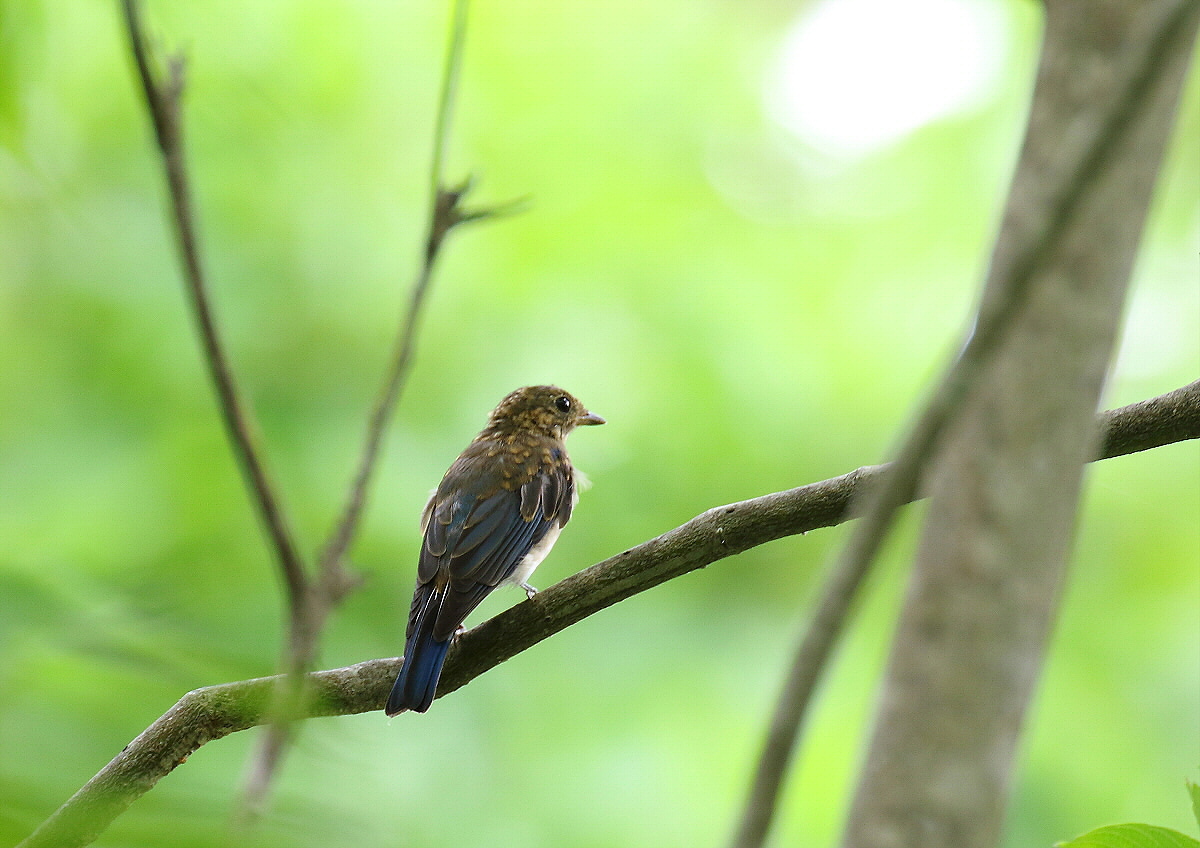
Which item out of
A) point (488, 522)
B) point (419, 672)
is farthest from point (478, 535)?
point (419, 672)

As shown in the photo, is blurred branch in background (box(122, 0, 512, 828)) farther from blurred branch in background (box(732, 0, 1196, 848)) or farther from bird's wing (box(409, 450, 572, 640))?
blurred branch in background (box(732, 0, 1196, 848))

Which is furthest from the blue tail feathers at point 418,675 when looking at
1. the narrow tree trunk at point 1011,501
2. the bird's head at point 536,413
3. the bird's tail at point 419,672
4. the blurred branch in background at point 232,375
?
the bird's head at point 536,413

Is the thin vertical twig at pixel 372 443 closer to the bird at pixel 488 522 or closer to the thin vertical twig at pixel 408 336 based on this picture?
the thin vertical twig at pixel 408 336

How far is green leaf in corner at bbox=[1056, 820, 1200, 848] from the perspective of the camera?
122 centimetres

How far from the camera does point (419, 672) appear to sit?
249 centimetres

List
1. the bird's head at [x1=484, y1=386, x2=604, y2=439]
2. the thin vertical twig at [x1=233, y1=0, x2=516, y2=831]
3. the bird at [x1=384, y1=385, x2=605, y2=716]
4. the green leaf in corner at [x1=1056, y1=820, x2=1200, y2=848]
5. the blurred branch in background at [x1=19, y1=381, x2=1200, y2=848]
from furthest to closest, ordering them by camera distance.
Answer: the bird's head at [x1=484, y1=386, x2=604, y2=439], the bird at [x1=384, y1=385, x2=605, y2=716], the thin vertical twig at [x1=233, y1=0, x2=516, y2=831], the blurred branch in background at [x1=19, y1=381, x2=1200, y2=848], the green leaf in corner at [x1=1056, y1=820, x2=1200, y2=848]

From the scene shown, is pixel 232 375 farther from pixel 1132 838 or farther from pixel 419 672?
pixel 1132 838

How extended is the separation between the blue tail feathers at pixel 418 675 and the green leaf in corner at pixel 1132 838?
57.9 inches

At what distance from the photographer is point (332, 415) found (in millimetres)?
6289

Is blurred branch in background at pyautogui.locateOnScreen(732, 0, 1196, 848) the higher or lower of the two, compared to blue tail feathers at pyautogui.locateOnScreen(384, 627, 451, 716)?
higher

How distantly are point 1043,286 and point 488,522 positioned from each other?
2140mm

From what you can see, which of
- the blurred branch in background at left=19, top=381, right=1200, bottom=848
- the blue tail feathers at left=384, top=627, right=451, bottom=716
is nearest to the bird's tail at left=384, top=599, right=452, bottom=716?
the blue tail feathers at left=384, top=627, right=451, bottom=716

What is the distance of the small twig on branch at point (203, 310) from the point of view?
2.24 meters

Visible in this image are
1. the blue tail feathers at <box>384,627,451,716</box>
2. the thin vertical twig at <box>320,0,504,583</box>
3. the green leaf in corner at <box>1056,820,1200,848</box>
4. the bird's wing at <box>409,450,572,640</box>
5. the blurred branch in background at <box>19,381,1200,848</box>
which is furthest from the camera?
the bird's wing at <box>409,450,572,640</box>
